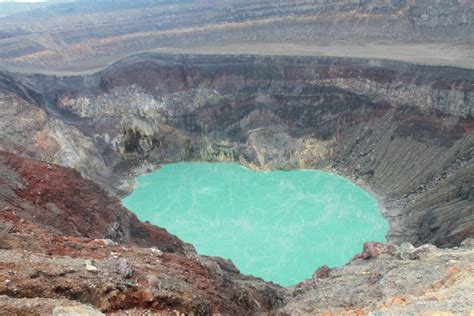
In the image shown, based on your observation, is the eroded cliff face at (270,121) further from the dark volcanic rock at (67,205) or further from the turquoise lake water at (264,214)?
the dark volcanic rock at (67,205)

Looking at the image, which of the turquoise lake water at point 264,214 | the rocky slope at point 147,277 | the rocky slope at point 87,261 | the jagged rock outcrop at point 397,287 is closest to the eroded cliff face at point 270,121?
the turquoise lake water at point 264,214

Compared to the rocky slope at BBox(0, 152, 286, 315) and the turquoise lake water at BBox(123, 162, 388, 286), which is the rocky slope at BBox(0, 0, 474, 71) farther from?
the rocky slope at BBox(0, 152, 286, 315)

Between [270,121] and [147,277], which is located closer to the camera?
[147,277]

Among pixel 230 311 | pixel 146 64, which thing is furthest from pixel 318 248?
pixel 146 64

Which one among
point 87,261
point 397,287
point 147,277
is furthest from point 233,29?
point 87,261

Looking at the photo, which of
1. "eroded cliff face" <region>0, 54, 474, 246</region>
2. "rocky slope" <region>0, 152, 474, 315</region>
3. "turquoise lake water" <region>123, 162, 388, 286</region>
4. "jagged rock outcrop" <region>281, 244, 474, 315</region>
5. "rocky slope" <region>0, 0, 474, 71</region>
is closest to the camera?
"rocky slope" <region>0, 152, 474, 315</region>

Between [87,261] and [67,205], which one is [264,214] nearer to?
[67,205]

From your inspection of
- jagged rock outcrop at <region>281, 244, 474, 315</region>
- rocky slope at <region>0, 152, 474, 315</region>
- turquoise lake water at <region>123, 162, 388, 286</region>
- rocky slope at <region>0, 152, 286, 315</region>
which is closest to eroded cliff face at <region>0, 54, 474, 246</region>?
turquoise lake water at <region>123, 162, 388, 286</region>
